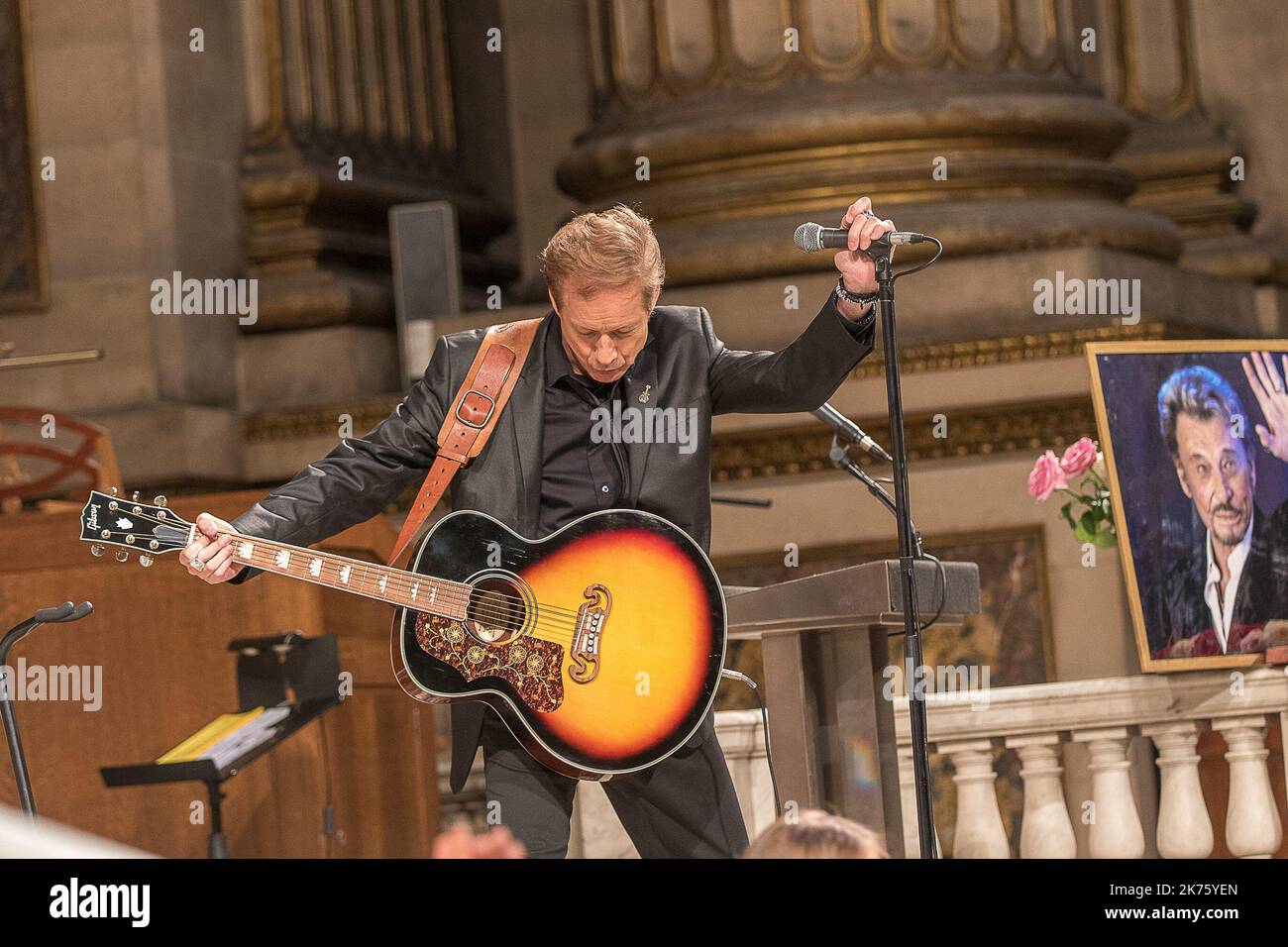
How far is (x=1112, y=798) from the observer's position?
5793 millimetres

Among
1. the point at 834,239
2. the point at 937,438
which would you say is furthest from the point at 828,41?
the point at 834,239

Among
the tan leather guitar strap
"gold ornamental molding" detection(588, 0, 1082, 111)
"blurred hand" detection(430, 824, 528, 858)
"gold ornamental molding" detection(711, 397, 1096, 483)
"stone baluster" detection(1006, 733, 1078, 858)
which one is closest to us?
"blurred hand" detection(430, 824, 528, 858)

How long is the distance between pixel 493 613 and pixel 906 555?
2.82 feet

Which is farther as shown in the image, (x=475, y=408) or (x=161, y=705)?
(x=161, y=705)

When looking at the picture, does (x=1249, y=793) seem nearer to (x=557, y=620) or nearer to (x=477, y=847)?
(x=557, y=620)

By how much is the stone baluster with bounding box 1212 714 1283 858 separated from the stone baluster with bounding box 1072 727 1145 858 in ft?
0.86

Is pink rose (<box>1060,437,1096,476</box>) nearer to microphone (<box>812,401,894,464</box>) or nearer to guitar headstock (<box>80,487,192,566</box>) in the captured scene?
microphone (<box>812,401,894,464</box>)

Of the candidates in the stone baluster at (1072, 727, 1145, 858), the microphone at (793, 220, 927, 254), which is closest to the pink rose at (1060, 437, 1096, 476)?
the stone baluster at (1072, 727, 1145, 858)

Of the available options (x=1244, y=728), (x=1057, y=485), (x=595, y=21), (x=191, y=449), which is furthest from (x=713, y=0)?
(x=1244, y=728)

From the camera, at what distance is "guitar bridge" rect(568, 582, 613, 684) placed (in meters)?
3.86

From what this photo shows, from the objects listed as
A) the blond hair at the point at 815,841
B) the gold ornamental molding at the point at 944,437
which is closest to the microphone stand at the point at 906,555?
the blond hair at the point at 815,841

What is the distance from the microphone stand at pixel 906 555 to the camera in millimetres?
3879

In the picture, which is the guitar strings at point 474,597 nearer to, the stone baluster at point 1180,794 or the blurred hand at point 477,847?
the blurred hand at point 477,847

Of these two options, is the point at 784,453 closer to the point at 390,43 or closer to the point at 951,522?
the point at 951,522
